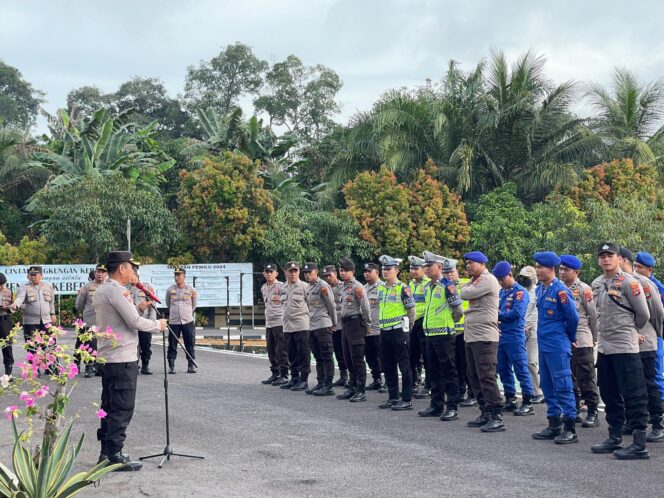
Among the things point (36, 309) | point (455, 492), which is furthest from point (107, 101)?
point (455, 492)

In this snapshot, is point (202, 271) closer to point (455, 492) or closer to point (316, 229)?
point (316, 229)

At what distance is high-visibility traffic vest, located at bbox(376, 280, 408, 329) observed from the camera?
492 inches

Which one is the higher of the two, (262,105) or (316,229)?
(262,105)

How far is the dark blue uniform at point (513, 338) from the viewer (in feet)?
39.5

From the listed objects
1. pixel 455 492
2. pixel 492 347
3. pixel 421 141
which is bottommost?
pixel 455 492

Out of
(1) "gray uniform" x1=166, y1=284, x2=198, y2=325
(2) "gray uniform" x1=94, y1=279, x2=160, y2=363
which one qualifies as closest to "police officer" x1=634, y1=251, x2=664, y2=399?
(2) "gray uniform" x1=94, y1=279, x2=160, y2=363

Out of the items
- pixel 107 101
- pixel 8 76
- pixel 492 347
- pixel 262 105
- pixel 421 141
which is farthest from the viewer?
pixel 8 76

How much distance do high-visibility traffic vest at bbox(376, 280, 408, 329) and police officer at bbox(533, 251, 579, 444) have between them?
2.82 meters

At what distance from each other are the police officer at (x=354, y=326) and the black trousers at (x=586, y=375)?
3.27 meters

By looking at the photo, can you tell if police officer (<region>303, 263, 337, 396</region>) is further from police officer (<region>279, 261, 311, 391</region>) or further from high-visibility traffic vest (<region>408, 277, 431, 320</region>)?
high-visibility traffic vest (<region>408, 277, 431, 320</region>)

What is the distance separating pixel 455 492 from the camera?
7500mm

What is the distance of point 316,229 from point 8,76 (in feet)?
131

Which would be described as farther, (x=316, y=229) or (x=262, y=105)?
(x=262, y=105)

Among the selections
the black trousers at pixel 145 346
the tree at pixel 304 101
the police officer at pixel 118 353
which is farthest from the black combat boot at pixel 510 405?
the tree at pixel 304 101
